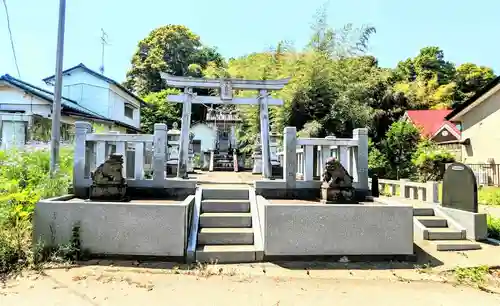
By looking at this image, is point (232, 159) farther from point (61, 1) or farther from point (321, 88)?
point (61, 1)

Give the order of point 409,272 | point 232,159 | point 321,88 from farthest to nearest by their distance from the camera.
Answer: point 232,159
point 321,88
point 409,272

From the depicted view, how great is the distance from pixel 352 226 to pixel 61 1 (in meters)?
6.60

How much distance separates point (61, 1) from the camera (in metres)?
6.18

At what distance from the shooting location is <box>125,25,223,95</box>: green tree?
28.0 meters

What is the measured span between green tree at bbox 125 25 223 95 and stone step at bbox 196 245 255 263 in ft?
80.1

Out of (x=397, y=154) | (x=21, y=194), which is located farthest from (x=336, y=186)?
(x=397, y=154)

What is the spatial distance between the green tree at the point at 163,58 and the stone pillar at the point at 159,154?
22.6 meters

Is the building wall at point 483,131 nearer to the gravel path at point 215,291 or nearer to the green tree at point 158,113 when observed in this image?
the gravel path at point 215,291

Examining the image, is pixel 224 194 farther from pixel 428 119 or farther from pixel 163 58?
pixel 163 58

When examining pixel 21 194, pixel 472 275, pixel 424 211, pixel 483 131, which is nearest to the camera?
pixel 472 275

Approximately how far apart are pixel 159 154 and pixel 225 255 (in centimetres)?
220

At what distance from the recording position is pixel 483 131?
42.6 ft

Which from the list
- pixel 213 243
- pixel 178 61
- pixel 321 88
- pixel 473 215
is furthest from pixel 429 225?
pixel 178 61

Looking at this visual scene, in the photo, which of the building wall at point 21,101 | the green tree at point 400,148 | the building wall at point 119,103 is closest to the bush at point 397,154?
the green tree at point 400,148
